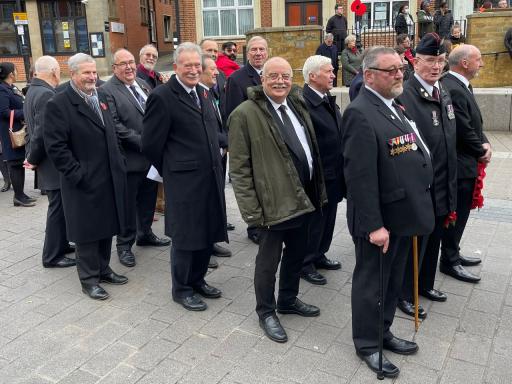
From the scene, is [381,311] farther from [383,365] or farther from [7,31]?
[7,31]

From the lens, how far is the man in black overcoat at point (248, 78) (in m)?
5.60

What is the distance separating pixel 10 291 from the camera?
466cm

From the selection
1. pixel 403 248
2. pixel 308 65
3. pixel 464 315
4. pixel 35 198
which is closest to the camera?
pixel 403 248

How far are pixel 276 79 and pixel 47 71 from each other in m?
3.06

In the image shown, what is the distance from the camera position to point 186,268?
4199 mm

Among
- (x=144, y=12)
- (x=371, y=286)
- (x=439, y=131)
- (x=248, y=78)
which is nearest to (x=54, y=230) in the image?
(x=248, y=78)

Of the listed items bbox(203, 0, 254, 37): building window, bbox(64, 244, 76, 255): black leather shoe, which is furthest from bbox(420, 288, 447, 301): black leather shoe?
bbox(203, 0, 254, 37): building window

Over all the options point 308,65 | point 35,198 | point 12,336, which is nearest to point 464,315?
point 308,65

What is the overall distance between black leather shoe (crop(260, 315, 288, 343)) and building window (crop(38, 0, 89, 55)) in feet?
75.4

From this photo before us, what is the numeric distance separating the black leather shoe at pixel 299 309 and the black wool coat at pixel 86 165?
1.57 meters

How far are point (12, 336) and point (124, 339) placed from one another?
32.9 inches

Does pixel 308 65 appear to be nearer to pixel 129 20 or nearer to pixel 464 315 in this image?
pixel 464 315

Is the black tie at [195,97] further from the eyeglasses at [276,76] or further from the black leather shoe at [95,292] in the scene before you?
the black leather shoe at [95,292]

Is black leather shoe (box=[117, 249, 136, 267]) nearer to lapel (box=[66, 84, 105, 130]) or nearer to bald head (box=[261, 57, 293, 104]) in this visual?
lapel (box=[66, 84, 105, 130])
